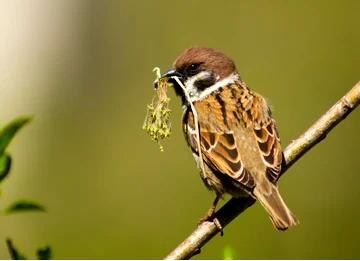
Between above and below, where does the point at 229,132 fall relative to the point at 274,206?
above

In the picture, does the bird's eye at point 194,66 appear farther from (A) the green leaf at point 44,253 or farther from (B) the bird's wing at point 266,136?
(A) the green leaf at point 44,253

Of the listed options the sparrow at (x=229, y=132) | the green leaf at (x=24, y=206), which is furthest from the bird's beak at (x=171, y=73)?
the green leaf at (x=24, y=206)

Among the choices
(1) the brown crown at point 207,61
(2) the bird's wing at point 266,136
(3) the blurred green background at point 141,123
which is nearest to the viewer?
(2) the bird's wing at point 266,136

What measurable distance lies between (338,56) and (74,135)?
258cm

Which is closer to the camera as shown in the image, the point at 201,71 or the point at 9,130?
the point at 9,130

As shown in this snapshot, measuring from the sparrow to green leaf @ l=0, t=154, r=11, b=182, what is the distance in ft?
4.00

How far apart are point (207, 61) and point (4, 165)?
1695 mm

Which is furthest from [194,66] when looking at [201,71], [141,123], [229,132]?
[141,123]

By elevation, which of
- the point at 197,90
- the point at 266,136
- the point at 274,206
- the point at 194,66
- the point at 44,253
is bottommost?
the point at 274,206

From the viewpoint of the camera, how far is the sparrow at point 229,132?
3596 millimetres

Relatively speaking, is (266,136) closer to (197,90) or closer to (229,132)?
(229,132)

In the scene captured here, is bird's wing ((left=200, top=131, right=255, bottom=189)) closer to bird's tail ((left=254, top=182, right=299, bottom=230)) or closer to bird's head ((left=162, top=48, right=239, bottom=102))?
bird's tail ((left=254, top=182, right=299, bottom=230))

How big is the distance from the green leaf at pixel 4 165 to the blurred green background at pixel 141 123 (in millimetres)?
4089

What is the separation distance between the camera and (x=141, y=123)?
8.62 metres
